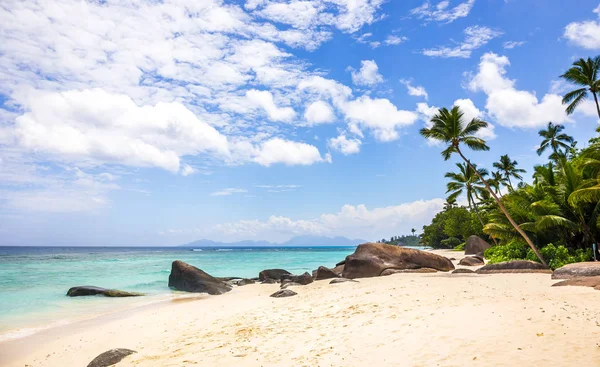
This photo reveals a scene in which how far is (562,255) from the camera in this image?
19.4m

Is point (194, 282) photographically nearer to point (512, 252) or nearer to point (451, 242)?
point (512, 252)

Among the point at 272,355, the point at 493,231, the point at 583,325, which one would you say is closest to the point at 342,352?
the point at 272,355

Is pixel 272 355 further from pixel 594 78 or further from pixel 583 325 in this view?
pixel 594 78

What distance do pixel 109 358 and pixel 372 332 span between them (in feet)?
20.6

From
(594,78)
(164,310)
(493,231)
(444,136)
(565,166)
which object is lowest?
(164,310)

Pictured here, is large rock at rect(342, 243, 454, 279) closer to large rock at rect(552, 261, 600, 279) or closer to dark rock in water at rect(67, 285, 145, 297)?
large rock at rect(552, 261, 600, 279)

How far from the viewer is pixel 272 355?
25.2ft

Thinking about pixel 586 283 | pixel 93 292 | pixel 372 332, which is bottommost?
pixel 93 292

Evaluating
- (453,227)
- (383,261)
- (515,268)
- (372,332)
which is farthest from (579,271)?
(453,227)

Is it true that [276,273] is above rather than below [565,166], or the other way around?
below

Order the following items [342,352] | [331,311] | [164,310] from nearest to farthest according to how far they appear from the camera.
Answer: [342,352] < [331,311] < [164,310]

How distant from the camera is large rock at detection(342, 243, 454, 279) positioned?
2175cm

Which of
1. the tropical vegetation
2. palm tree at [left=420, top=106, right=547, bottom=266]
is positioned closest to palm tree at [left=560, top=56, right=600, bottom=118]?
the tropical vegetation

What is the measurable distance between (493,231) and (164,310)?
2114cm
